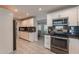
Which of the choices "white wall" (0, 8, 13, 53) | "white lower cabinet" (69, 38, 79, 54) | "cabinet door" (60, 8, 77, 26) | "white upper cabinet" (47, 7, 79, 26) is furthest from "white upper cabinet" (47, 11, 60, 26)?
"white wall" (0, 8, 13, 53)

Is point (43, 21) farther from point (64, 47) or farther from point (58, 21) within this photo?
point (64, 47)

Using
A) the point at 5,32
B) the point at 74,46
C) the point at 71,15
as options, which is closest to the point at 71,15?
the point at 71,15

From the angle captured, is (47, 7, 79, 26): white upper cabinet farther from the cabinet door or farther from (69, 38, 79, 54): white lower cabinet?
(69, 38, 79, 54): white lower cabinet

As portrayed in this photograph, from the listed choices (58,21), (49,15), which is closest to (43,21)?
(49,15)

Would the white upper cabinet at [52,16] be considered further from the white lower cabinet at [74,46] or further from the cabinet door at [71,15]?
the white lower cabinet at [74,46]

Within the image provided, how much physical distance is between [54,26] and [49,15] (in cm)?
91

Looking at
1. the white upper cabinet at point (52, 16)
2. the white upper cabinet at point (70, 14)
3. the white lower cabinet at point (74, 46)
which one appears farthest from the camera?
the white upper cabinet at point (52, 16)

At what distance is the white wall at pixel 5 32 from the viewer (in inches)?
167

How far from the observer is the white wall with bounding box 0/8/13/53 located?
13.9 feet

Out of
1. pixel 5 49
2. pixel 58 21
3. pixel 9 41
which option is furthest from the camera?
pixel 58 21

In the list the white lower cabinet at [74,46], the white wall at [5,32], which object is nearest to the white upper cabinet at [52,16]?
the white lower cabinet at [74,46]
